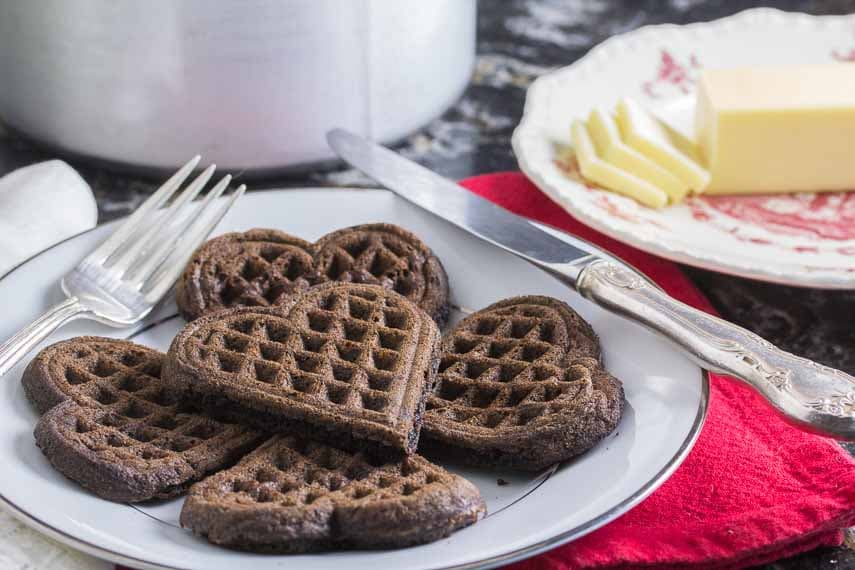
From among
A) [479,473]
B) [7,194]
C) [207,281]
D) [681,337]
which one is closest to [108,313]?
[207,281]

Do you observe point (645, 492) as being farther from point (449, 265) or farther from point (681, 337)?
point (449, 265)

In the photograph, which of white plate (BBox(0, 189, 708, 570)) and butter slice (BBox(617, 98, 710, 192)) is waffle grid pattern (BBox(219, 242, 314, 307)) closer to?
white plate (BBox(0, 189, 708, 570))

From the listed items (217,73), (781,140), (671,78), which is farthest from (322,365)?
(671,78)

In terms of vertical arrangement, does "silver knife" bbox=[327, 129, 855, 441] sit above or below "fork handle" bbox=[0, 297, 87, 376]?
above

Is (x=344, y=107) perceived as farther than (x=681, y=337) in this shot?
Yes

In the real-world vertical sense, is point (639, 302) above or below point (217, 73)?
below

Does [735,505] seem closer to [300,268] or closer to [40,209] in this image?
[300,268]

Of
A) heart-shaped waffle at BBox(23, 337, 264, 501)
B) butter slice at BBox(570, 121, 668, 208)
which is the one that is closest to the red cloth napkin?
heart-shaped waffle at BBox(23, 337, 264, 501)
